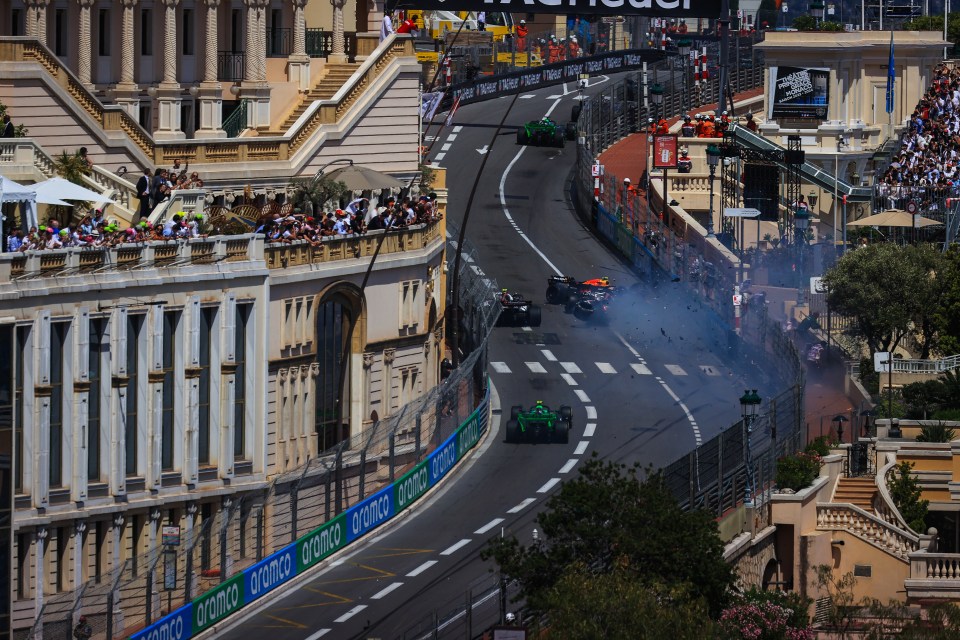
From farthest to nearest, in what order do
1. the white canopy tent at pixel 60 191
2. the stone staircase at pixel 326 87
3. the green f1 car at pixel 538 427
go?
the stone staircase at pixel 326 87
the green f1 car at pixel 538 427
the white canopy tent at pixel 60 191

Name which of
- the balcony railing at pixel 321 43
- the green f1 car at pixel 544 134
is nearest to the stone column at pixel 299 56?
the balcony railing at pixel 321 43

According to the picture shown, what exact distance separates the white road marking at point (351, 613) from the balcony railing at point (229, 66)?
3708cm

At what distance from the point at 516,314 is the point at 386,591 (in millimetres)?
34383

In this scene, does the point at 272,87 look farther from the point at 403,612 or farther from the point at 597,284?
the point at 403,612

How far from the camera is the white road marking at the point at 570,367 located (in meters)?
108

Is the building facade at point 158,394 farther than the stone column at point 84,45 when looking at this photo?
No

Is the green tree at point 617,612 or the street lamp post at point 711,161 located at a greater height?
the street lamp post at point 711,161

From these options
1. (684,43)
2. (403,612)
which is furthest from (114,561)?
(684,43)

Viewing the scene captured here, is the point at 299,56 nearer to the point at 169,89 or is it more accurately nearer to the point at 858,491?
the point at 169,89

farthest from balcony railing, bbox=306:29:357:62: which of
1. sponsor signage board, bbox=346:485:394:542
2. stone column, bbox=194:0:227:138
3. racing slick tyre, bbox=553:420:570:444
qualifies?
sponsor signage board, bbox=346:485:394:542

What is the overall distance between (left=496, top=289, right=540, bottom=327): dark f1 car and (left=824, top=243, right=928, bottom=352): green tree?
12793 mm

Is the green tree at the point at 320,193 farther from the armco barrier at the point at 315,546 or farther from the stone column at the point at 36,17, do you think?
the stone column at the point at 36,17

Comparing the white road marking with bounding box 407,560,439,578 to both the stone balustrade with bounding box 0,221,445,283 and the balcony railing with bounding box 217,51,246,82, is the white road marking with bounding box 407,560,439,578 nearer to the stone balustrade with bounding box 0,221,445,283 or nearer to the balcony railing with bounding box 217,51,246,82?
the stone balustrade with bounding box 0,221,445,283

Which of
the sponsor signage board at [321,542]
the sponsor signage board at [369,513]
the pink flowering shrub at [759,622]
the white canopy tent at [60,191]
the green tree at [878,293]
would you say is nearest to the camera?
the pink flowering shrub at [759,622]
